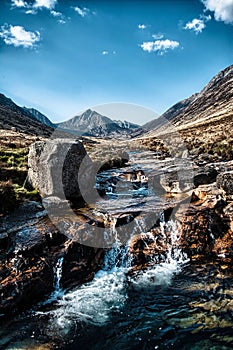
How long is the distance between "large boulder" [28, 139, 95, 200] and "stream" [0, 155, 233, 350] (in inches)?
197

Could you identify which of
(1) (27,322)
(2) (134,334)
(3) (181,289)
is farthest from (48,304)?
(3) (181,289)

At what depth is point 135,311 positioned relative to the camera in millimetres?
9047

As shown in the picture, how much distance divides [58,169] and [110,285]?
24.1ft

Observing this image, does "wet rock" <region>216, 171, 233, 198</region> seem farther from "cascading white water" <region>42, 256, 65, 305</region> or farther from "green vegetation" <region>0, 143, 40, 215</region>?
"green vegetation" <region>0, 143, 40, 215</region>

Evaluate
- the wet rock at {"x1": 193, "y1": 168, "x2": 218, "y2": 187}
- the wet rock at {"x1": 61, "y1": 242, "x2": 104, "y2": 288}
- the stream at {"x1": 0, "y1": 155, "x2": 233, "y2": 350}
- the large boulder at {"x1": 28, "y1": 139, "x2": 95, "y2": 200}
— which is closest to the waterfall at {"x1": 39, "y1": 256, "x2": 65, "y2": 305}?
the stream at {"x1": 0, "y1": 155, "x2": 233, "y2": 350}

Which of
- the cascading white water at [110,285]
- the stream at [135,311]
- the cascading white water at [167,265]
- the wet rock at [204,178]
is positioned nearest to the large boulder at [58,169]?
the cascading white water at [110,285]

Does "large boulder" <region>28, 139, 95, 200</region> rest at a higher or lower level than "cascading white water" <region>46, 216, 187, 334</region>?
higher

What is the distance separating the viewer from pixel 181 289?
10.0 meters

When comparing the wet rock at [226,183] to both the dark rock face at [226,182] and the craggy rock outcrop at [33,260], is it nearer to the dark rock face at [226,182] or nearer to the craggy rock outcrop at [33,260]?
the dark rock face at [226,182]

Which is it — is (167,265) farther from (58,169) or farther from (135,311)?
(58,169)

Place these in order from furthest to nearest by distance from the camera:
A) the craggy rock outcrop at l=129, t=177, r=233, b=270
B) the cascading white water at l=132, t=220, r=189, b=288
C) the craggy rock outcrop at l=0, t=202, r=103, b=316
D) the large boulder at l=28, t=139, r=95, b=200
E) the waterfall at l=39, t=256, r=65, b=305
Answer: the large boulder at l=28, t=139, r=95, b=200
the craggy rock outcrop at l=129, t=177, r=233, b=270
the cascading white water at l=132, t=220, r=189, b=288
the waterfall at l=39, t=256, r=65, b=305
the craggy rock outcrop at l=0, t=202, r=103, b=316

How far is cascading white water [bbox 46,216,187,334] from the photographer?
8.83 meters

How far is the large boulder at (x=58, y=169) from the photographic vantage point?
1522 centimetres

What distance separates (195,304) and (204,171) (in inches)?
461
